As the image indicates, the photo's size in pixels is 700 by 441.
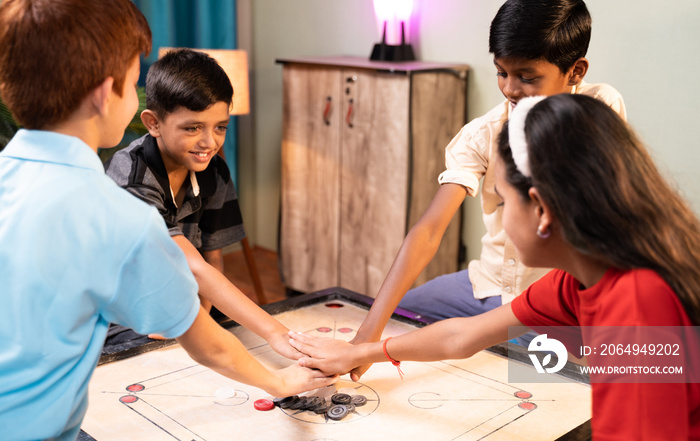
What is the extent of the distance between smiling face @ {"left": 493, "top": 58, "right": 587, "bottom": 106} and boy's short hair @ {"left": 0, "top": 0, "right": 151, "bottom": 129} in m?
1.02

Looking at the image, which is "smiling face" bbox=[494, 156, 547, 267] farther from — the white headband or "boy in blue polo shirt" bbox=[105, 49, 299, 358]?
"boy in blue polo shirt" bbox=[105, 49, 299, 358]

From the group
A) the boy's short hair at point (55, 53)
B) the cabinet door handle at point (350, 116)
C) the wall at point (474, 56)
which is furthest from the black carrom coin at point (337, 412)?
the cabinet door handle at point (350, 116)

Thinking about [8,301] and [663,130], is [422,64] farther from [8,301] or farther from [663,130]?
[8,301]

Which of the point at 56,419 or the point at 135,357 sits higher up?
the point at 56,419

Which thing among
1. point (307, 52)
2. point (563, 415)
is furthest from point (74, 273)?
point (307, 52)

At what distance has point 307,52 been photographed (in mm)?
4227

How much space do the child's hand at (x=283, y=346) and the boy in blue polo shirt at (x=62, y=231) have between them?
0.65 meters

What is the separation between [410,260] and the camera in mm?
1773

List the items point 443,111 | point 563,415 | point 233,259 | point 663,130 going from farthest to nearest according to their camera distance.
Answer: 1. point 233,259
2. point 443,111
3. point 663,130
4. point 563,415

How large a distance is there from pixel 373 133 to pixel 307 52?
1093 millimetres

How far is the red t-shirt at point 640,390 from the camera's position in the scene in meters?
0.88

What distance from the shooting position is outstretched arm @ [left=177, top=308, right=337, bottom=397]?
108 cm

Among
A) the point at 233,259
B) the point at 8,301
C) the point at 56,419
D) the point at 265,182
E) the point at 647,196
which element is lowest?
the point at 233,259

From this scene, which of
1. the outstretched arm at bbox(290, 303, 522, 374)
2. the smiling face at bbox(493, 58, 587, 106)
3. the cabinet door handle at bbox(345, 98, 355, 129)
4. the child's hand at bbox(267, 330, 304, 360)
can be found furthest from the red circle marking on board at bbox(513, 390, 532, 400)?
the cabinet door handle at bbox(345, 98, 355, 129)
